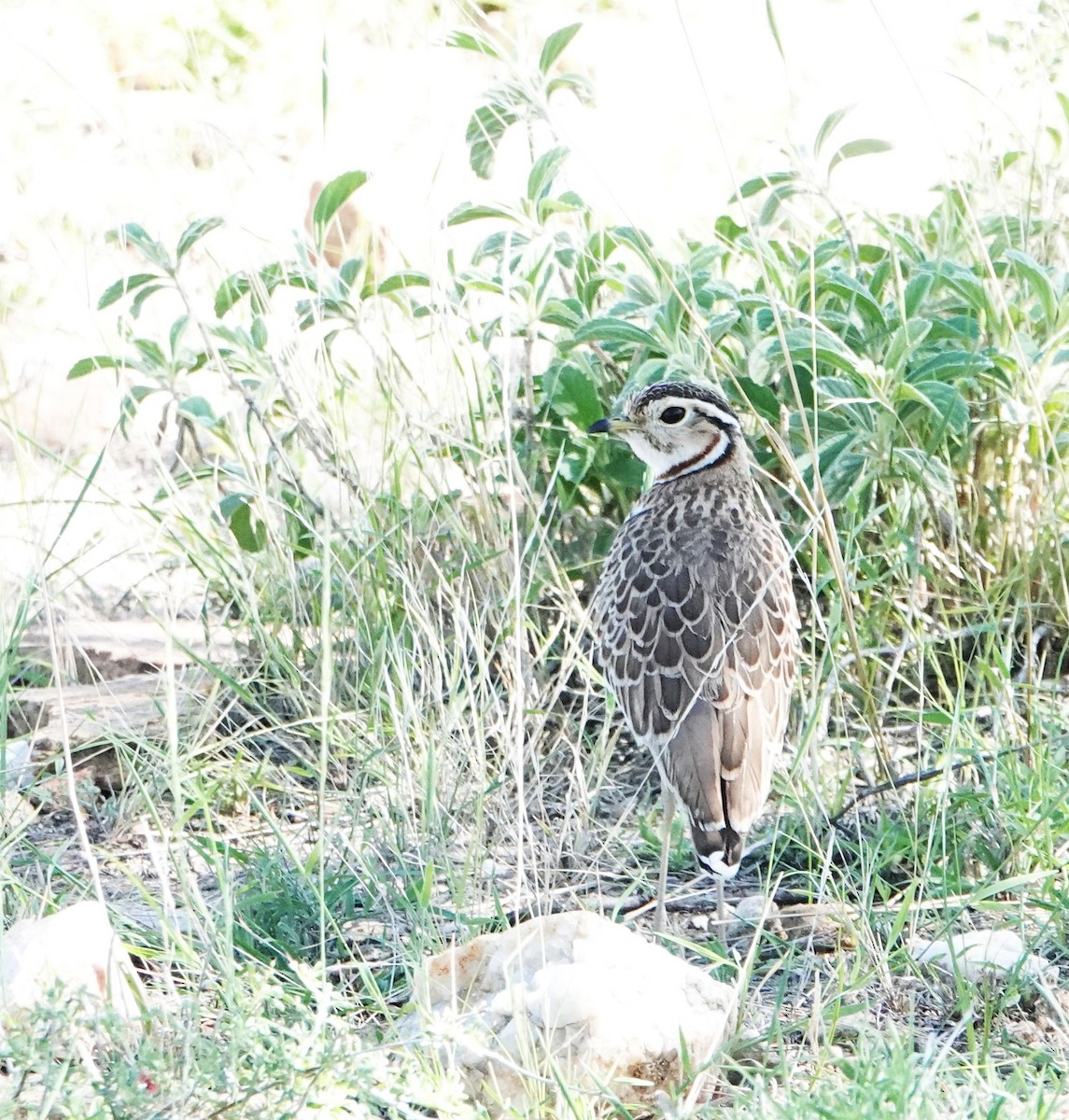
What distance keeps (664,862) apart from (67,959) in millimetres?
1399

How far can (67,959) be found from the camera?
3.04 m

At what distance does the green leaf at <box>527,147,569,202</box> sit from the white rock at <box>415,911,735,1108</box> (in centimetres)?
223

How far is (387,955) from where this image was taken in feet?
11.6

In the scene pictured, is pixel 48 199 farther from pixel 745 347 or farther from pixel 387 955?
pixel 387 955

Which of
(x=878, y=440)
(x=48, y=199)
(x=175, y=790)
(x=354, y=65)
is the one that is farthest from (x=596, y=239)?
(x=354, y=65)

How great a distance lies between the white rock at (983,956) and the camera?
3361 millimetres

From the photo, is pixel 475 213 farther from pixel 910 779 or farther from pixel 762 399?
pixel 910 779

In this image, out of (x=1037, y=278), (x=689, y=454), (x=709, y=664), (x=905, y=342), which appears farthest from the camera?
(x=689, y=454)

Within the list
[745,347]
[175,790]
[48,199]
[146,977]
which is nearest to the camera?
[175,790]

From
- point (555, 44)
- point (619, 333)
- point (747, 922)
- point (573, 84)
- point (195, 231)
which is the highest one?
point (555, 44)

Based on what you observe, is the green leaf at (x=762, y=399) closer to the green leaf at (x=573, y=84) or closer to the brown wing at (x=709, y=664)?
the brown wing at (x=709, y=664)

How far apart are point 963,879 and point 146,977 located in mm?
1883

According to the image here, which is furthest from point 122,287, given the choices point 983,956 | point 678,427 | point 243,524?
point 983,956

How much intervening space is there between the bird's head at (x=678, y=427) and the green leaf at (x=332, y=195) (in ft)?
3.15
